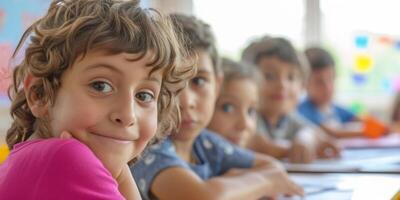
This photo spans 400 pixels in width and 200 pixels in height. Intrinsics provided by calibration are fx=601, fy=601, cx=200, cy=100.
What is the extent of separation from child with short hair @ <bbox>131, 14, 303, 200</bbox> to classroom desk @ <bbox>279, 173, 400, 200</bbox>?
5 centimetres

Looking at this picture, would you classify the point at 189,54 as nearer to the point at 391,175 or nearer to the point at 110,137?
the point at 110,137

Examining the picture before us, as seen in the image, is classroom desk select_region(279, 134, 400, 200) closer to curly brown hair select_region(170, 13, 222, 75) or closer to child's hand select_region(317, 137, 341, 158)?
child's hand select_region(317, 137, 341, 158)

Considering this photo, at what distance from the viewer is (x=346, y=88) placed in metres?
3.46

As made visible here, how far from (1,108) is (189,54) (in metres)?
0.97

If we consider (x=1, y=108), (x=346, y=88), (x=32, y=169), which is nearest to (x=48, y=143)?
(x=32, y=169)

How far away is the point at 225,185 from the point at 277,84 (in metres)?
0.85

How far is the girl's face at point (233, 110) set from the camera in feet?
4.43

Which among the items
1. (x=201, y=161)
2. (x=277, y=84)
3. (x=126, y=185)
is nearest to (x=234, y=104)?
(x=201, y=161)

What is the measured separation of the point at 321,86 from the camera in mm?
2410

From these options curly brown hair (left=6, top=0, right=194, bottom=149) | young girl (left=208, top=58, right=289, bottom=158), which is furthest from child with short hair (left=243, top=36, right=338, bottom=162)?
curly brown hair (left=6, top=0, right=194, bottom=149)

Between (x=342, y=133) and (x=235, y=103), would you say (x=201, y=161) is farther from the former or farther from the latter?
(x=342, y=133)

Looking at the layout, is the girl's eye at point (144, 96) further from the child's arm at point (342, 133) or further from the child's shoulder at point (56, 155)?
the child's arm at point (342, 133)

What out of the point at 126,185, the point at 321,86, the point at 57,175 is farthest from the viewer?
the point at 321,86

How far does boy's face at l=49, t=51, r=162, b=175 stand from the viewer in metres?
0.59
